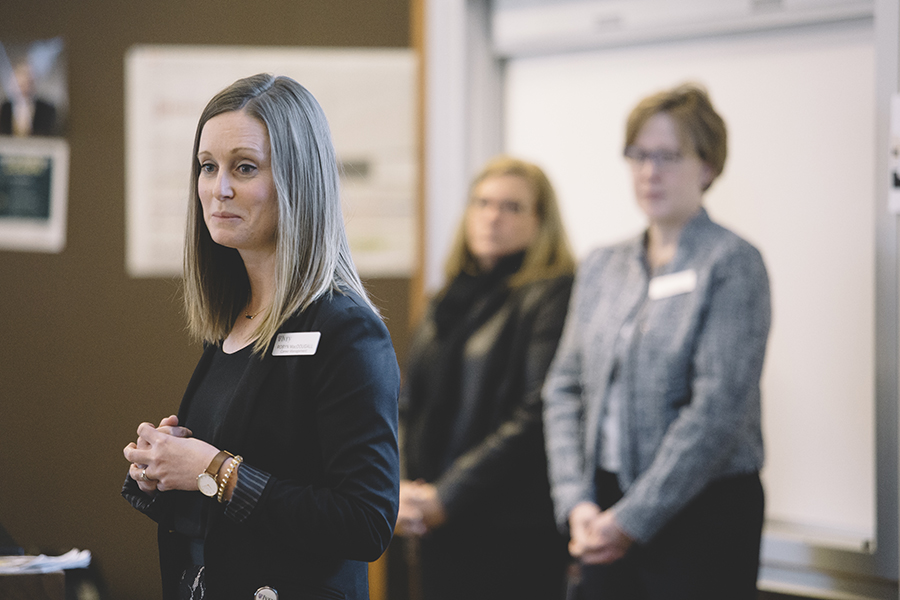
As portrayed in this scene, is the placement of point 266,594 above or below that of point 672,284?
below

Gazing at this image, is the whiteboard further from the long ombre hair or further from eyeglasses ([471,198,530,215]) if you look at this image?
the long ombre hair

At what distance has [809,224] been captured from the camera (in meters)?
2.41

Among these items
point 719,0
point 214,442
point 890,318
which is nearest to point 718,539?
point 890,318

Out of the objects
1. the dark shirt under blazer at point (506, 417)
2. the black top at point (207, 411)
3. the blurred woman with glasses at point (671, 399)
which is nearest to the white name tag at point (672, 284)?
the blurred woman with glasses at point (671, 399)

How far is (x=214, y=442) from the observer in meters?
0.79

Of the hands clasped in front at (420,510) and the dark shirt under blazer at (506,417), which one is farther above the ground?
the dark shirt under blazer at (506,417)

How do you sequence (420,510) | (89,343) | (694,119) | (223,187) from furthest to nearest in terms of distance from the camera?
1. (420,510)
2. (694,119)
3. (89,343)
4. (223,187)

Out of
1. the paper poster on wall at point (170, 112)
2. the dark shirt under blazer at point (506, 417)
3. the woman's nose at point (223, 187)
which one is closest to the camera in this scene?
the woman's nose at point (223, 187)

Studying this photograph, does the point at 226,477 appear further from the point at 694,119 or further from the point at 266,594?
the point at 694,119

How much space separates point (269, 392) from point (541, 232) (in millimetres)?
1619

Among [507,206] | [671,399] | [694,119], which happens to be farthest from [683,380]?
[507,206]

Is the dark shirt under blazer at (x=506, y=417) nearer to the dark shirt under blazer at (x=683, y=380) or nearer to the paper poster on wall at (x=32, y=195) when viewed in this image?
the dark shirt under blazer at (x=683, y=380)

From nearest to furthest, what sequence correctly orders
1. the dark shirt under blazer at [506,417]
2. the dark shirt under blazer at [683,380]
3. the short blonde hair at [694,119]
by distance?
the dark shirt under blazer at [683,380] < the short blonde hair at [694,119] < the dark shirt under blazer at [506,417]

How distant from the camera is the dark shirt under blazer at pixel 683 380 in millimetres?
1713
